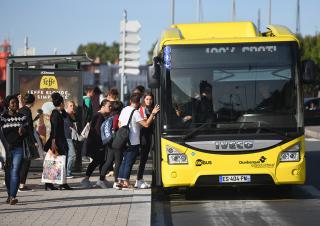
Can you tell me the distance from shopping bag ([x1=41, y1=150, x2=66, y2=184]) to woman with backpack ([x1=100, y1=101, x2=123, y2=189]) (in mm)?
978

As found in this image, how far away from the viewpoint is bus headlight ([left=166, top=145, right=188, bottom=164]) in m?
14.1

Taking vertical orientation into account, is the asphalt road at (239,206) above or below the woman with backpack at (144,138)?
below

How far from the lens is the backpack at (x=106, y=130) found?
631 inches

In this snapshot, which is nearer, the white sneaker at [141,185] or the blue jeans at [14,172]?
the blue jeans at [14,172]

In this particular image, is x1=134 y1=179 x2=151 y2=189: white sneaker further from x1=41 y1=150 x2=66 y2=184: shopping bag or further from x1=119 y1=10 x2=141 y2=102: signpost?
x1=119 y1=10 x2=141 y2=102: signpost

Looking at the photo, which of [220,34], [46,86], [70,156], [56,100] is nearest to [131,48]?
[46,86]

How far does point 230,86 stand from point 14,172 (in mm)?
3832

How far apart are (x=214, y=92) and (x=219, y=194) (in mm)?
2572

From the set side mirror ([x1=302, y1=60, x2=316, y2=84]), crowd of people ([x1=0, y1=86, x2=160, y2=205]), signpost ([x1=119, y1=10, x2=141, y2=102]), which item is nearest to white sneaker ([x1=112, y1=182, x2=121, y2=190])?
crowd of people ([x1=0, y1=86, x2=160, y2=205])

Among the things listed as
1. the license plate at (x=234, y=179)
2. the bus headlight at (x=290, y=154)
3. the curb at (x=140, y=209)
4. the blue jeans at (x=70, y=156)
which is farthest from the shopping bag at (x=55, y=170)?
the bus headlight at (x=290, y=154)

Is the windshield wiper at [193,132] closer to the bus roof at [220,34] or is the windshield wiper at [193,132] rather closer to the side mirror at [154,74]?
the side mirror at [154,74]

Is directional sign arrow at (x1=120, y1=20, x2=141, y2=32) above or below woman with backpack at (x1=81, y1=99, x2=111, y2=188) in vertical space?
above

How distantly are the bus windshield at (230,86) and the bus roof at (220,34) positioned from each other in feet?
0.48

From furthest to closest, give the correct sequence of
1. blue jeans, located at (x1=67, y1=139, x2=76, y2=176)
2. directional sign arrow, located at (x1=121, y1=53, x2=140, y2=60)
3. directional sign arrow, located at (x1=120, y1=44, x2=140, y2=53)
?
1. directional sign arrow, located at (x1=121, y1=53, x2=140, y2=60)
2. directional sign arrow, located at (x1=120, y1=44, x2=140, y2=53)
3. blue jeans, located at (x1=67, y1=139, x2=76, y2=176)
